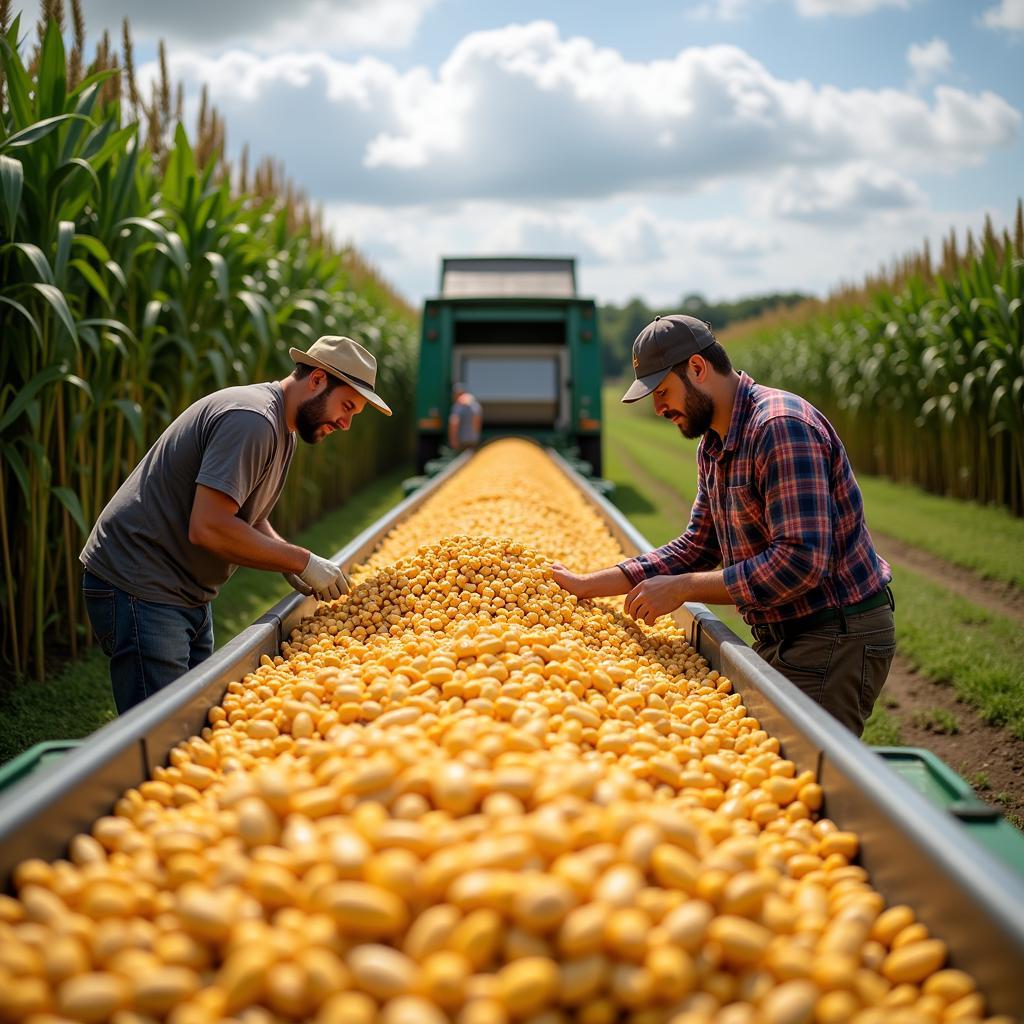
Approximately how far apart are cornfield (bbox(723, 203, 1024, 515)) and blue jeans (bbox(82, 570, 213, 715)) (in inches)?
329

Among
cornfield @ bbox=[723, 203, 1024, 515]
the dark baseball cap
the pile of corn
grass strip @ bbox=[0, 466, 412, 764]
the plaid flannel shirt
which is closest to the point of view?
the pile of corn

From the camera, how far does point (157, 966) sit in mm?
1183

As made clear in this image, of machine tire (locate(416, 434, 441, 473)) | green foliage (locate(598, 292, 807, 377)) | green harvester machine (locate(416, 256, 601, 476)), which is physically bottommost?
machine tire (locate(416, 434, 441, 473))

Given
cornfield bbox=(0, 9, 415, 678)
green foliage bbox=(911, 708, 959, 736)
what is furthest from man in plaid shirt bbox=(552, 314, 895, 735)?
cornfield bbox=(0, 9, 415, 678)

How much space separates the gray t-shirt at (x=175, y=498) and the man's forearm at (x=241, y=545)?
0.09 metres

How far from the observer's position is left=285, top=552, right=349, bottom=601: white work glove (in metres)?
2.90

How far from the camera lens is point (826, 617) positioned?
254 cm

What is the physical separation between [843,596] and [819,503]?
35cm

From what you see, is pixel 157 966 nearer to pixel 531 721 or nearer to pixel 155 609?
pixel 531 721

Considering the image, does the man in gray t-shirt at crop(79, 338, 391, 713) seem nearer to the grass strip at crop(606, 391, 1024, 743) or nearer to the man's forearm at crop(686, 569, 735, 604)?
the man's forearm at crop(686, 569, 735, 604)

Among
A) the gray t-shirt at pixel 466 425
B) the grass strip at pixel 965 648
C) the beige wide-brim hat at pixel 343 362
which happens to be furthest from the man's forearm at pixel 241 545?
the gray t-shirt at pixel 466 425

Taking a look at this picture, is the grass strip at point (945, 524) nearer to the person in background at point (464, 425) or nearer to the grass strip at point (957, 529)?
the grass strip at point (957, 529)

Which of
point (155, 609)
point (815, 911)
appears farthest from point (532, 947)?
point (155, 609)

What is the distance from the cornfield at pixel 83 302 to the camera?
Answer: 147 inches
